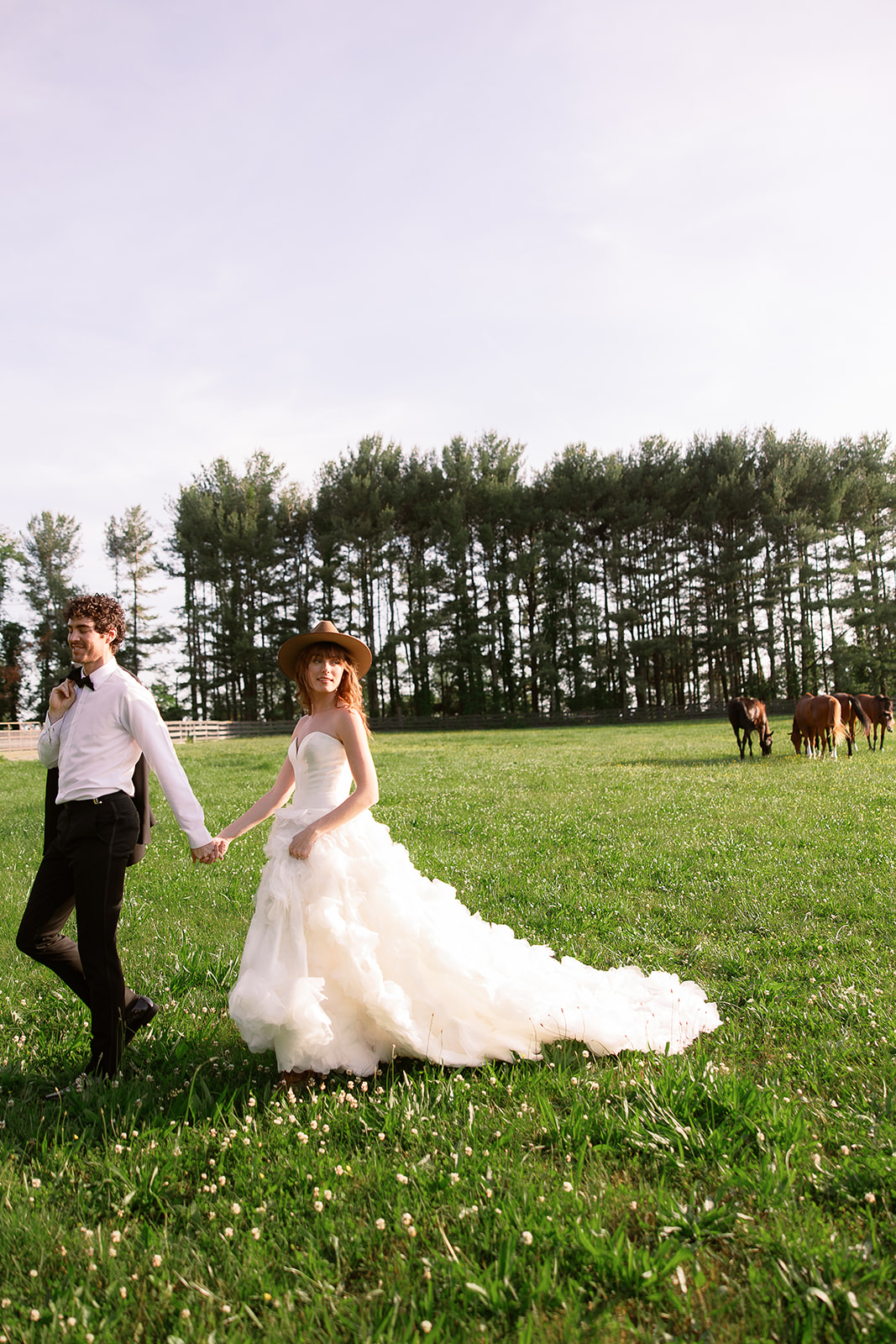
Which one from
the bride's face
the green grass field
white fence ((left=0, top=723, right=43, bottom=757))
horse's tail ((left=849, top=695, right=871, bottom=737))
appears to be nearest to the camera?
the green grass field

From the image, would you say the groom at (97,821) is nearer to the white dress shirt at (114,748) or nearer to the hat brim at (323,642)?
the white dress shirt at (114,748)

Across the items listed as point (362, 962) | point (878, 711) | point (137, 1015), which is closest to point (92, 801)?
point (137, 1015)

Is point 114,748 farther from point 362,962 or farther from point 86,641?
point 362,962

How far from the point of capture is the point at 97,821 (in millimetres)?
4484

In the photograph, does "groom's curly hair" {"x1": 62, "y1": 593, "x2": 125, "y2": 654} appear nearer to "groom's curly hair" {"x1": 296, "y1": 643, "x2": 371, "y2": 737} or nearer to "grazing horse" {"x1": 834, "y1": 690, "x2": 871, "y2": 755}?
"groom's curly hair" {"x1": 296, "y1": 643, "x2": 371, "y2": 737}

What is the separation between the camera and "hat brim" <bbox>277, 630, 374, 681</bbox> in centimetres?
509

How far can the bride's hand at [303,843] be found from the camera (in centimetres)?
448

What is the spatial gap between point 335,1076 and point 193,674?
62.6 metres

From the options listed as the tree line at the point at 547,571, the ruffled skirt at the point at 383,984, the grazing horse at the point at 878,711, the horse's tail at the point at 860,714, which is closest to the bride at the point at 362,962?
the ruffled skirt at the point at 383,984

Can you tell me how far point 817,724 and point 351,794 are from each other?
20.6 metres

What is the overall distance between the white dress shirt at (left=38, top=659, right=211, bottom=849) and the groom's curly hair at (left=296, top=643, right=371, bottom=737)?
2.98 feet

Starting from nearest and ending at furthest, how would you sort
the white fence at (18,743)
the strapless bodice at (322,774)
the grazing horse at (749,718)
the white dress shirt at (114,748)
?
the white dress shirt at (114,748)
the strapless bodice at (322,774)
the grazing horse at (749,718)
the white fence at (18,743)

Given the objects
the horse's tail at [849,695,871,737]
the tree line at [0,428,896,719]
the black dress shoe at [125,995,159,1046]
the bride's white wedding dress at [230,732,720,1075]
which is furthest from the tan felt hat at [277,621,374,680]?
the tree line at [0,428,896,719]

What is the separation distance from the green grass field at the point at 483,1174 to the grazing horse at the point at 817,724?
16.2 m
